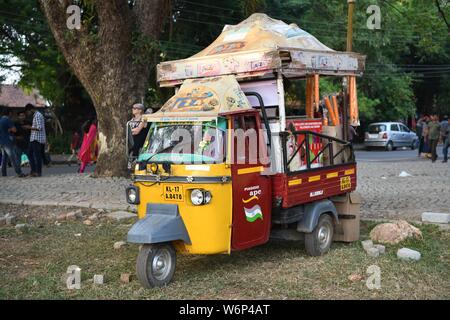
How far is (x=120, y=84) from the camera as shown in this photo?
1315 cm

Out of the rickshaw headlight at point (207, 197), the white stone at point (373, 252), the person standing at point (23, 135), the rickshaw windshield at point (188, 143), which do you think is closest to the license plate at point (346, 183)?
the white stone at point (373, 252)

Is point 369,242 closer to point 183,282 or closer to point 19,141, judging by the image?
point 183,282

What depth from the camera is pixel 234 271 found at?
6.10 meters

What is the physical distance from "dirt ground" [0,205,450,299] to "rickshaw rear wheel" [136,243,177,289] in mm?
96

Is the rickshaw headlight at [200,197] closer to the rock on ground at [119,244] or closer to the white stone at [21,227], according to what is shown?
the rock on ground at [119,244]

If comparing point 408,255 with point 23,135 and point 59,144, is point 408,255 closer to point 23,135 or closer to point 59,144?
point 23,135

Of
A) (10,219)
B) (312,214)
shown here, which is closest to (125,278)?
(312,214)

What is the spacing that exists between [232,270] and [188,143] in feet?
5.05

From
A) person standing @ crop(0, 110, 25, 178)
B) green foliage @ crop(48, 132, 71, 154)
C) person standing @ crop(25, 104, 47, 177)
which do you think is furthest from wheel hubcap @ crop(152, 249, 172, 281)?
green foliage @ crop(48, 132, 71, 154)

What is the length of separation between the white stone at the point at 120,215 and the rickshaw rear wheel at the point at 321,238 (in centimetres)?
353

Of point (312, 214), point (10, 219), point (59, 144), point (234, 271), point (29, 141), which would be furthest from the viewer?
point (59, 144)

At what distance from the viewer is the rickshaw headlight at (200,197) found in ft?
18.0

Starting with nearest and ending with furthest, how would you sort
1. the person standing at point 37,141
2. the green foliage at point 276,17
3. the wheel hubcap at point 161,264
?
the wheel hubcap at point 161,264
the person standing at point 37,141
the green foliage at point 276,17
